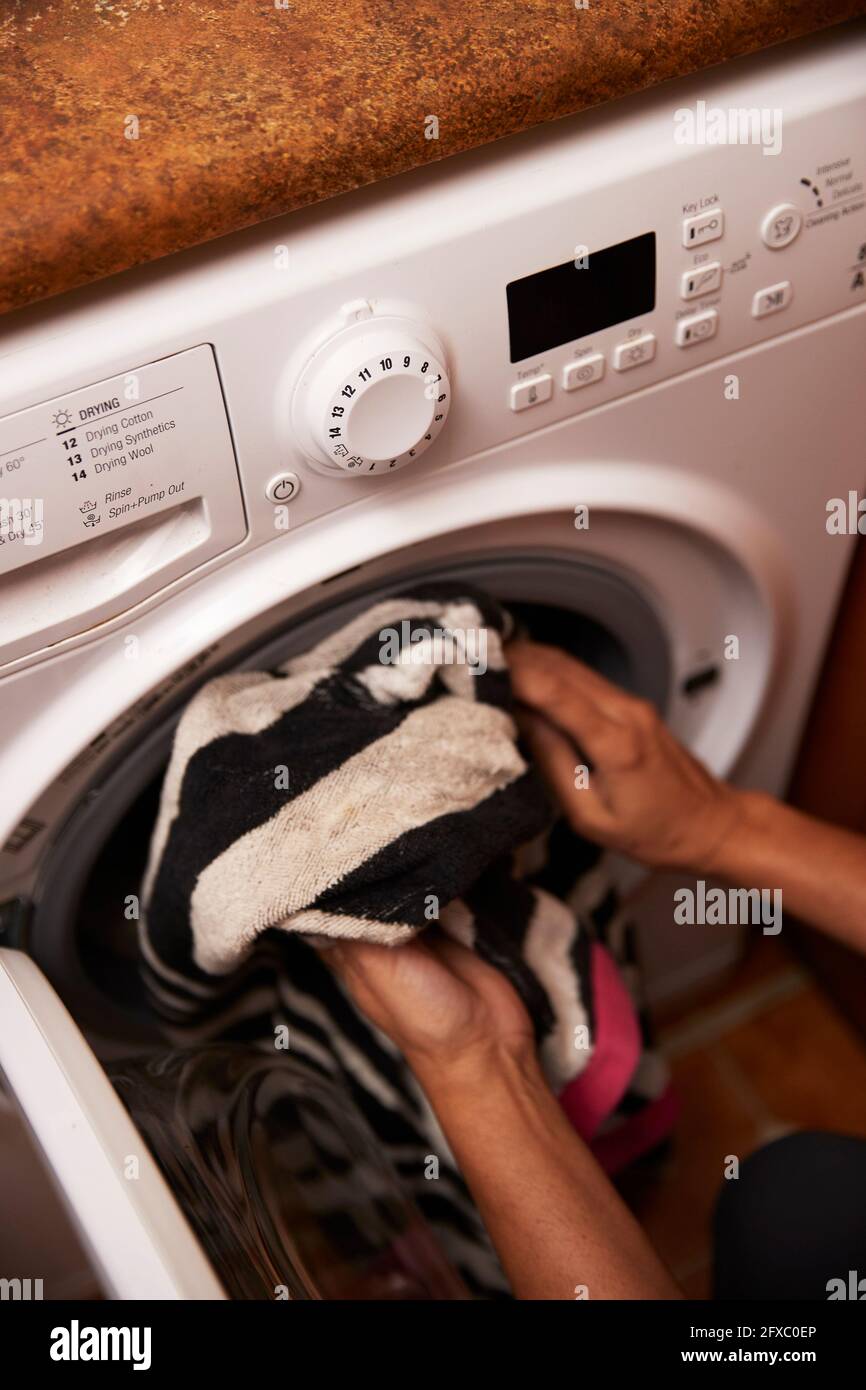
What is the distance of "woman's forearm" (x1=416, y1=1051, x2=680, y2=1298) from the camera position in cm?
51

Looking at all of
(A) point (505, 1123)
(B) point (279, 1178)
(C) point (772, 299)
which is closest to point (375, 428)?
(C) point (772, 299)

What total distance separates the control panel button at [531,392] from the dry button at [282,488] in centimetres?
11

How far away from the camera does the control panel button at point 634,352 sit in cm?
55

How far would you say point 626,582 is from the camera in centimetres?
69

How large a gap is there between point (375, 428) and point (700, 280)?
183 millimetres

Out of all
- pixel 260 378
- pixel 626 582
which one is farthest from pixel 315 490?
pixel 626 582

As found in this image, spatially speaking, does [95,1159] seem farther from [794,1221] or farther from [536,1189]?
[794,1221]

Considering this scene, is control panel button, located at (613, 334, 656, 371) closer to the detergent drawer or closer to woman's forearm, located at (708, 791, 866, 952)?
woman's forearm, located at (708, 791, 866, 952)

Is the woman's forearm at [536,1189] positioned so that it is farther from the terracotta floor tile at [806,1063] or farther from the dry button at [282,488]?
the terracotta floor tile at [806,1063]

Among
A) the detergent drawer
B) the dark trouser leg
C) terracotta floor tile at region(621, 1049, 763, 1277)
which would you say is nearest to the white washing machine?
the detergent drawer

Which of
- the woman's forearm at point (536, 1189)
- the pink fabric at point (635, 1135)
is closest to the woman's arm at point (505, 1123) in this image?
the woman's forearm at point (536, 1189)

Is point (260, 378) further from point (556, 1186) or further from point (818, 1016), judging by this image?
point (818, 1016)
